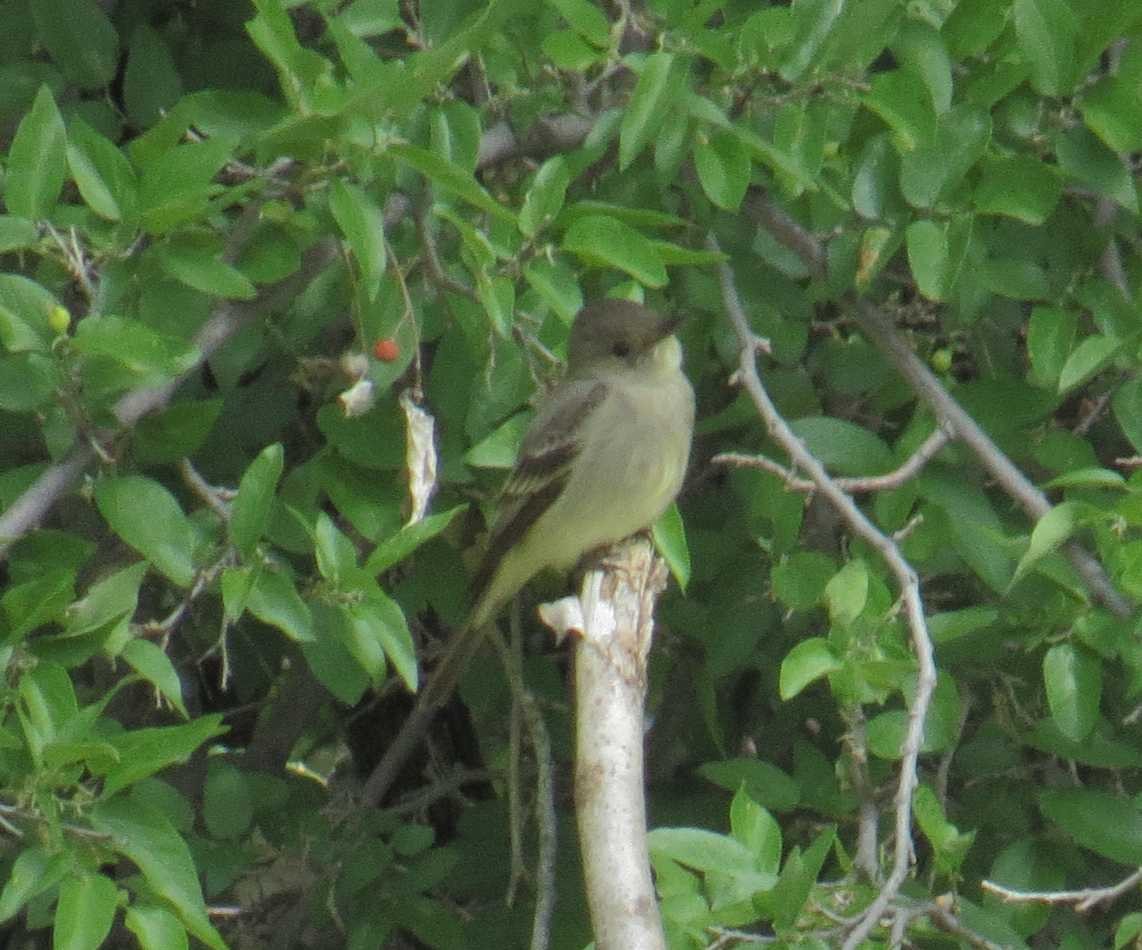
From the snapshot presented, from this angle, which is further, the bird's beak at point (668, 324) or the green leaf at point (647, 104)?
the bird's beak at point (668, 324)

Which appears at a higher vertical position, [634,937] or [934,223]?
[934,223]

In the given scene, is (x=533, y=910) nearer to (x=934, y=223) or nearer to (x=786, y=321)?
(x=786, y=321)

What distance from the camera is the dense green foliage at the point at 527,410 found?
11.8ft

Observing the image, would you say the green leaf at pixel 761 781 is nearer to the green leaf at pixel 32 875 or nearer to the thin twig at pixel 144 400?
the thin twig at pixel 144 400

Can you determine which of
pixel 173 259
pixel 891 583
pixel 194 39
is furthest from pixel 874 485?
pixel 194 39

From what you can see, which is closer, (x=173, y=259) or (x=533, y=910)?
(x=173, y=259)

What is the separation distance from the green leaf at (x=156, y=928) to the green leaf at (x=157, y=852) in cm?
2

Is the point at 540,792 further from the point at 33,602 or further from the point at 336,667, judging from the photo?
the point at 33,602

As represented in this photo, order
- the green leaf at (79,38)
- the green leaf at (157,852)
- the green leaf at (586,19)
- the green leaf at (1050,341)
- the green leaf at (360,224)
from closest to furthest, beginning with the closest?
the green leaf at (157,852) → the green leaf at (360,224) → the green leaf at (586,19) → the green leaf at (1050,341) → the green leaf at (79,38)

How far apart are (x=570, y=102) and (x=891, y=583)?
116 centimetres

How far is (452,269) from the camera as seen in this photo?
420cm

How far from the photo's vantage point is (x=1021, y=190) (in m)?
4.10

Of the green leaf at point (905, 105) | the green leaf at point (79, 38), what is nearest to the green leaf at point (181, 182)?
the green leaf at point (79, 38)

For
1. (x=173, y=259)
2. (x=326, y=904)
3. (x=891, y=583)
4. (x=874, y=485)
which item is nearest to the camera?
(x=173, y=259)
